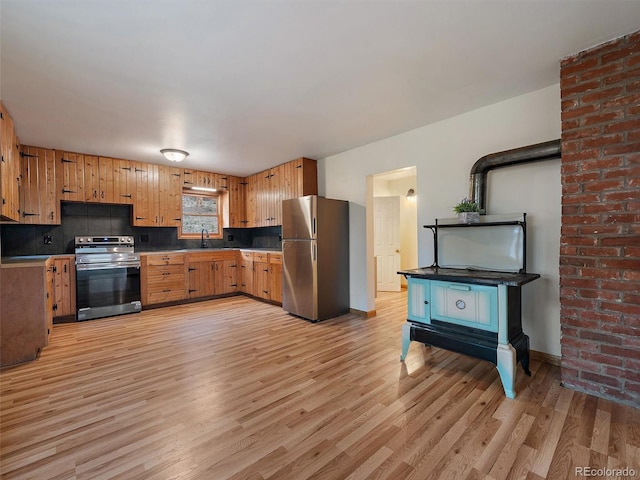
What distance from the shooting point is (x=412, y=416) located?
1.90 m

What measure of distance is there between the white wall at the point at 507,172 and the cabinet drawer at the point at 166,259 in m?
3.57

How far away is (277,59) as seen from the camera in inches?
84.6

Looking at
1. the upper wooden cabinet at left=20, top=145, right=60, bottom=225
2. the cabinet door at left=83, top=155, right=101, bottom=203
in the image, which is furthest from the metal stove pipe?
the upper wooden cabinet at left=20, top=145, right=60, bottom=225

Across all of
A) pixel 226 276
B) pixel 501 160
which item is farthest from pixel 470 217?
pixel 226 276

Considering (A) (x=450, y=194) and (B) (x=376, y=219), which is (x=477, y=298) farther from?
(B) (x=376, y=219)

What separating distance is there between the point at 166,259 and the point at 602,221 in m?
5.47

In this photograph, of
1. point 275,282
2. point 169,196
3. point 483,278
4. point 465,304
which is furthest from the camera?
point 169,196

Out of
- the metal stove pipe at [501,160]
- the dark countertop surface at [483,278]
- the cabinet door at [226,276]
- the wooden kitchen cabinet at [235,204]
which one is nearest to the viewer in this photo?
the dark countertop surface at [483,278]

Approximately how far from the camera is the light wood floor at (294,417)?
1.51m

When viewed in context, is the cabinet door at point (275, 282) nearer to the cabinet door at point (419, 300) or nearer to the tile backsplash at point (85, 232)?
the tile backsplash at point (85, 232)

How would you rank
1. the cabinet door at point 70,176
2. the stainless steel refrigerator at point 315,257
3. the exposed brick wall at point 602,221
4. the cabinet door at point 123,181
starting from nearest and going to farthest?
the exposed brick wall at point 602,221
the stainless steel refrigerator at point 315,257
the cabinet door at point 70,176
the cabinet door at point 123,181

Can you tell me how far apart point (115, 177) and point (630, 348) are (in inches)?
250

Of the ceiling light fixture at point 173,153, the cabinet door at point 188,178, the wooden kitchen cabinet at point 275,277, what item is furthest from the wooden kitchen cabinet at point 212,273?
the ceiling light fixture at point 173,153

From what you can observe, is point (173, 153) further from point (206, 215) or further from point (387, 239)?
point (387, 239)
